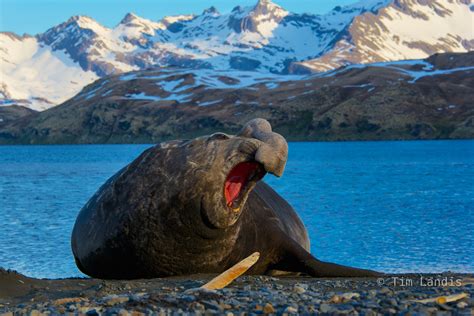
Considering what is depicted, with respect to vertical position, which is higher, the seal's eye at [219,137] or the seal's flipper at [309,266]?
the seal's eye at [219,137]

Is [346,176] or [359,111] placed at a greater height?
[359,111]

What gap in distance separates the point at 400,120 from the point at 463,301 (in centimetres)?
18496

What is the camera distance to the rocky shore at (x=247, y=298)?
26.6ft

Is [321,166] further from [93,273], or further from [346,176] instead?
[93,273]

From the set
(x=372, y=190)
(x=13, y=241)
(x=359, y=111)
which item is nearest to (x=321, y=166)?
(x=372, y=190)

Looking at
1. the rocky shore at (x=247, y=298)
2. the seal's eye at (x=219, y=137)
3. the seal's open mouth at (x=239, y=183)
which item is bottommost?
the rocky shore at (x=247, y=298)

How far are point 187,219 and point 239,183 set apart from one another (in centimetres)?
102

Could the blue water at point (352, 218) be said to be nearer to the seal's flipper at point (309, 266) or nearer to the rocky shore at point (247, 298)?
the seal's flipper at point (309, 266)

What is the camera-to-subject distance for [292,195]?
54.4 m

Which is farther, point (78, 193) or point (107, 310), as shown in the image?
point (78, 193)

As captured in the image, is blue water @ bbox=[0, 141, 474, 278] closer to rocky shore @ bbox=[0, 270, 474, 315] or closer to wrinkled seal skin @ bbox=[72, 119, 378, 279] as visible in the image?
wrinkled seal skin @ bbox=[72, 119, 378, 279]

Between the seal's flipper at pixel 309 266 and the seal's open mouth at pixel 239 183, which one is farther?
the seal's flipper at pixel 309 266

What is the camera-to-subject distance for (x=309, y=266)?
12.9 meters

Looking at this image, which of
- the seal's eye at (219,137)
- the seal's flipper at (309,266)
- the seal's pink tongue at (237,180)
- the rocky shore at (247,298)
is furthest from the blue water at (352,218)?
the seal's pink tongue at (237,180)
